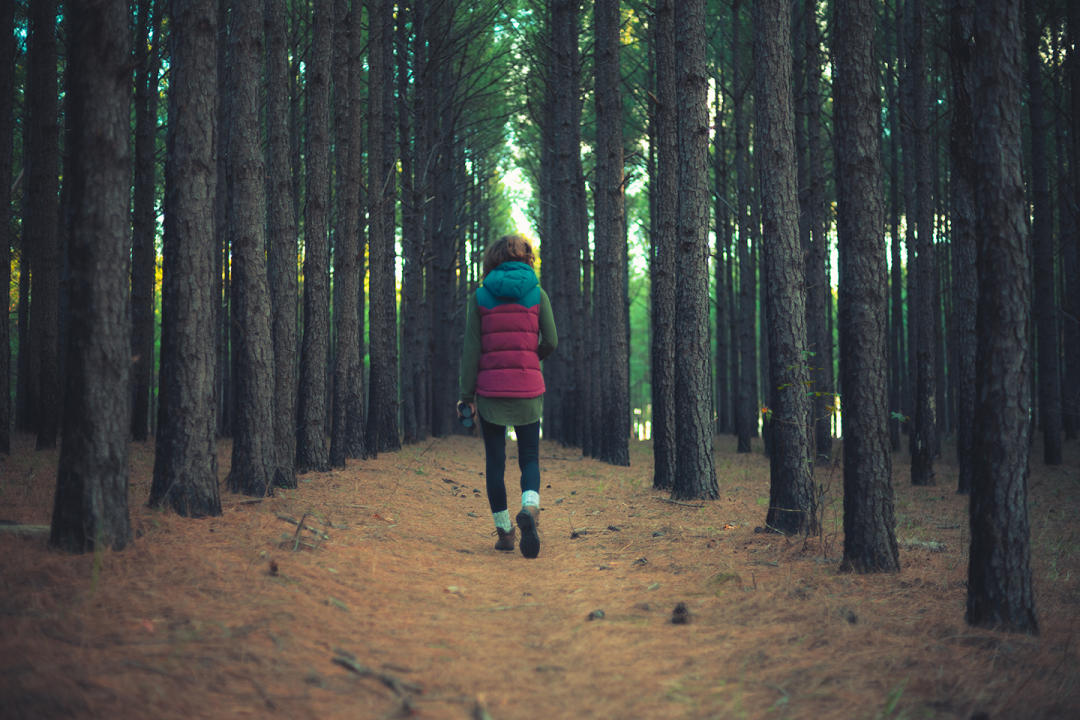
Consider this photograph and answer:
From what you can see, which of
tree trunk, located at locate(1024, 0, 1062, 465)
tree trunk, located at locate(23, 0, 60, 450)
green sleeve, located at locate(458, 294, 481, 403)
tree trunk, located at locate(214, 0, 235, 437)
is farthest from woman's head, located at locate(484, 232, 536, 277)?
tree trunk, located at locate(1024, 0, 1062, 465)

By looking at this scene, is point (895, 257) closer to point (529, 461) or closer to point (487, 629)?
point (529, 461)

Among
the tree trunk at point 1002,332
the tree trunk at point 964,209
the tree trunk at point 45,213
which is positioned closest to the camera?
the tree trunk at point 1002,332

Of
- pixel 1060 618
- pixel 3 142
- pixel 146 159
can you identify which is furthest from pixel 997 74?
pixel 146 159

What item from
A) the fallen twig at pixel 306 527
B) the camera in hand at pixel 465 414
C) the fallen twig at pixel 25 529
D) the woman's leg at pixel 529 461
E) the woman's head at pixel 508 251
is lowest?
the fallen twig at pixel 306 527

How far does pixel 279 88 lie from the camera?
8102mm

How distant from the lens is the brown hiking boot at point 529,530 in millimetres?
5270

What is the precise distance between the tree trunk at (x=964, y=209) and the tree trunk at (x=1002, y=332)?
11 centimetres

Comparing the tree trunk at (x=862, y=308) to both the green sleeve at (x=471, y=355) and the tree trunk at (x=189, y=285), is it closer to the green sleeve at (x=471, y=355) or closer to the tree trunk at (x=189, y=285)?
the green sleeve at (x=471, y=355)

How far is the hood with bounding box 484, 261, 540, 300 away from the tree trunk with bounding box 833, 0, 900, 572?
218 centimetres

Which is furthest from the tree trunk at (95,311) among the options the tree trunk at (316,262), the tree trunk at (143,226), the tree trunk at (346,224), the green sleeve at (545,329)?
the tree trunk at (143,226)

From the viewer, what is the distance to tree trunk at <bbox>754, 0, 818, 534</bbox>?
6109 mm

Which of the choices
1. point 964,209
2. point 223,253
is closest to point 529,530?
point 964,209

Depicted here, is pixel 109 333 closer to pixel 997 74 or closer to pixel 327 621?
pixel 327 621

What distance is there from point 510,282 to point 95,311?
265 cm
